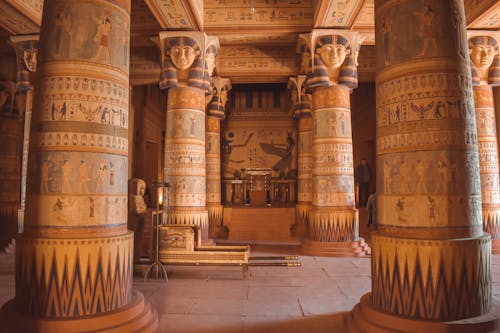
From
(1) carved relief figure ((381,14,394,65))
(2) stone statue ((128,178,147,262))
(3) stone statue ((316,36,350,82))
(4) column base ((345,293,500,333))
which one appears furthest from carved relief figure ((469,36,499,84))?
(2) stone statue ((128,178,147,262))

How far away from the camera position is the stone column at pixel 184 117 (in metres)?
8.43

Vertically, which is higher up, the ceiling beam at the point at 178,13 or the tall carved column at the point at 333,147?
the ceiling beam at the point at 178,13

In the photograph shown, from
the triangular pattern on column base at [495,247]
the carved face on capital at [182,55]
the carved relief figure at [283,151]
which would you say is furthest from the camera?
the carved relief figure at [283,151]


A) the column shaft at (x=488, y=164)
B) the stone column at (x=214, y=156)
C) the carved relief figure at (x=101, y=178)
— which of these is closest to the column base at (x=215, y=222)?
the stone column at (x=214, y=156)

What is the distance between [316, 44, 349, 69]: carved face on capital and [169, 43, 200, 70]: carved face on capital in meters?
2.79

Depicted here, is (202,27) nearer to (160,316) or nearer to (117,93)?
(117,93)

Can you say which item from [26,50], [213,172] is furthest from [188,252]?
[213,172]

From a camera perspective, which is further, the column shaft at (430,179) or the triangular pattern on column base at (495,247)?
the triangular pattern on column base at (495,247)

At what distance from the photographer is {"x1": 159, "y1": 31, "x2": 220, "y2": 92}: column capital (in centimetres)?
839

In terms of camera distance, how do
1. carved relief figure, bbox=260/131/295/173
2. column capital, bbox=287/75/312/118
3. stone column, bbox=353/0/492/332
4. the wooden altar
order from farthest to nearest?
carved relief figure, bbox=260/131/295/173
column capital, bbox=287/75/312/118
the wooden altar
stone column, bbox=353/0/492/332

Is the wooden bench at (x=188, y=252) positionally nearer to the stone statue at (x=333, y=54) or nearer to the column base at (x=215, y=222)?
the stone statue at (x=333, y=54)

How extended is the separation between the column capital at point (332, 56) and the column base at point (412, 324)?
19.0 ft

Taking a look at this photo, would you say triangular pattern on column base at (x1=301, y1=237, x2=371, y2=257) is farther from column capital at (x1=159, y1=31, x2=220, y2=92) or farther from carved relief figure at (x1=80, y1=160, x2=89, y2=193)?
carved relief figure at (x1=80, y1=160, x2=89, y2=193)

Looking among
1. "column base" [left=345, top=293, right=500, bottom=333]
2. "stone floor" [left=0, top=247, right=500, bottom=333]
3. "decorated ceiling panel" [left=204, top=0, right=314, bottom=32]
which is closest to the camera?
"column base" [left=345, top=293, right=500, bottom=333]
